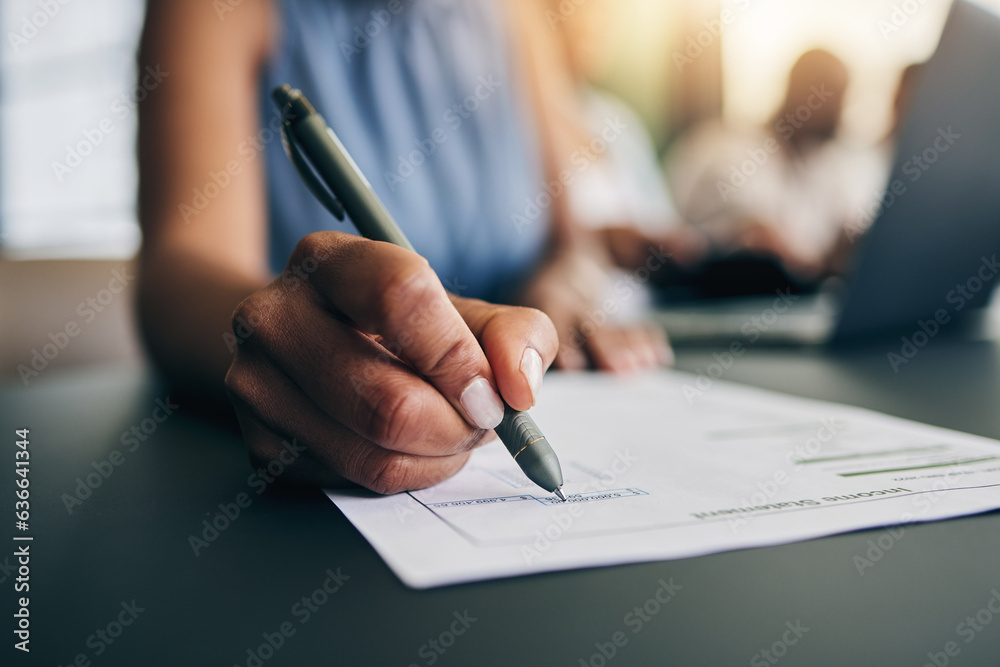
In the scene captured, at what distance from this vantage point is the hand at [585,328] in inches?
27.6

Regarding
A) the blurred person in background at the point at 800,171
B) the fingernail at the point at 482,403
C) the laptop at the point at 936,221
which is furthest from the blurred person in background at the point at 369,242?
the blurred person in background at the point at 800,171

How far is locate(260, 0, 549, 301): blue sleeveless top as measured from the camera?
0.82 meters

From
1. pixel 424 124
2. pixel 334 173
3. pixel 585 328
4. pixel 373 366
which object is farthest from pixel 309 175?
pixel 424 124

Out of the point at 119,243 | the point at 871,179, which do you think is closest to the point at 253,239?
the point at 119,243

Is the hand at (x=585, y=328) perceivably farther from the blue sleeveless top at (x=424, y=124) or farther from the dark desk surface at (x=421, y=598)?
the dark desk surface at (x=421, y=598)

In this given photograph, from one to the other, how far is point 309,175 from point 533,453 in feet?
0.69

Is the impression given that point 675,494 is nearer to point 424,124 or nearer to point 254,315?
point 254,315

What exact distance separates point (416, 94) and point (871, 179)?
211 cm

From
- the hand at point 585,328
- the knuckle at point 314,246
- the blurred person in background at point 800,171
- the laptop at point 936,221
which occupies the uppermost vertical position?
the knuckle at point 314,246

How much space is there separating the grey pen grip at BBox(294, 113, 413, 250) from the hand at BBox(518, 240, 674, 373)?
25 centimetres

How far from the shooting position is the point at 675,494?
29cm

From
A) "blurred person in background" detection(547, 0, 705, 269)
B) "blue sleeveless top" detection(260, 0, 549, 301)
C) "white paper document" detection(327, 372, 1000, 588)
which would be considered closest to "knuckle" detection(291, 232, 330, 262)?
"white paper document" detection(327, 372, 1000, 588)

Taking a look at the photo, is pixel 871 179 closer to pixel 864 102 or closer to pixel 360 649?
pixel 864 102

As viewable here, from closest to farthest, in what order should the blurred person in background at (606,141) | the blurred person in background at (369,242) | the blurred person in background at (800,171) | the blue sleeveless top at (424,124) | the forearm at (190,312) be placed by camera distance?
the blurred person in background at (369,242) → the forearm at (190,312) → the blue sleeveless top at (424,124) → the blurred person in background at (606,141) → the blurred person in background at (800,171)
